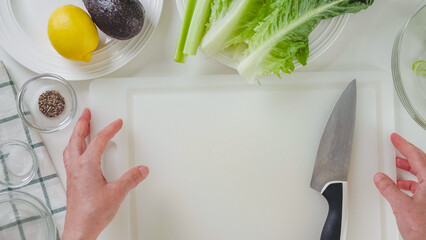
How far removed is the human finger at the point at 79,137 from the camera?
3.51 feet

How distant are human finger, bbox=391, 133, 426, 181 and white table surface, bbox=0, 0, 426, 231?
5 centimetres

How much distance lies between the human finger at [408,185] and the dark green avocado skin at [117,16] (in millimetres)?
801

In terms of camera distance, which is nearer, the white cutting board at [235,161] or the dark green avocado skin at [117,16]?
the dark green avocado skin at [117,16]

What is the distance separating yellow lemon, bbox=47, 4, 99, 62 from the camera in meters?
1.00

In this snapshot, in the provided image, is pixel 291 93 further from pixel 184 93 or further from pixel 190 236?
pixel 190 236

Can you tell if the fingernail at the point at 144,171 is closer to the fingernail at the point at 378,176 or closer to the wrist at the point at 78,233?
the wrist at the point at 78,233

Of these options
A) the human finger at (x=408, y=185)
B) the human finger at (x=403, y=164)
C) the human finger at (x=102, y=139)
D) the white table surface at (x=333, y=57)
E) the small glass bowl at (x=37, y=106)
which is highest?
the white table surface at (x=333, y=57)

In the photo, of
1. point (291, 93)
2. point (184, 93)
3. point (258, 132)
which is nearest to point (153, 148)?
point (184, 93)

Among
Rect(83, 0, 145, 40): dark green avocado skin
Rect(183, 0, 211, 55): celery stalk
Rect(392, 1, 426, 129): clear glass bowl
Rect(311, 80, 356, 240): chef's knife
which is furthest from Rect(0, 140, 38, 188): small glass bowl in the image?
Rect(392, 1, 426, 129): clear glass bowl

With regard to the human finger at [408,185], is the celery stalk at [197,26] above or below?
above

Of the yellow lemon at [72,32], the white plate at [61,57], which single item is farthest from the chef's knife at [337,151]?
the yellow lemon at [72,32]

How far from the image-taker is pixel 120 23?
995mm

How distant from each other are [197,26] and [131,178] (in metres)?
0.41

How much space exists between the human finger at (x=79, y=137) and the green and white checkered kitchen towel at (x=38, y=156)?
9 centimetres
